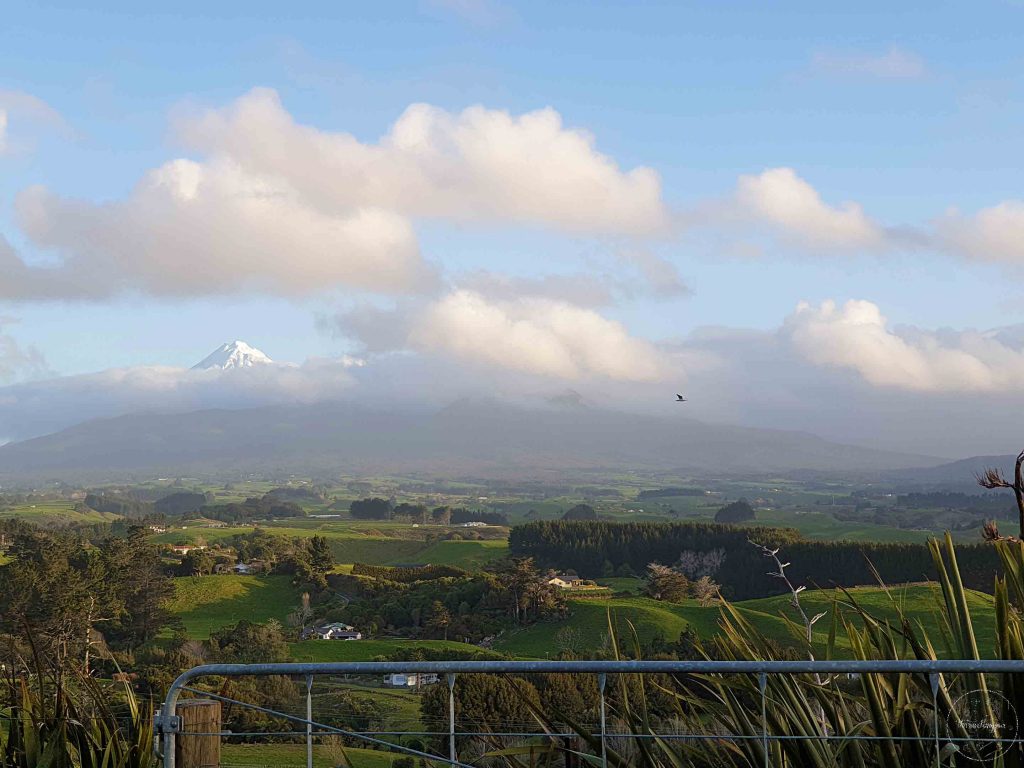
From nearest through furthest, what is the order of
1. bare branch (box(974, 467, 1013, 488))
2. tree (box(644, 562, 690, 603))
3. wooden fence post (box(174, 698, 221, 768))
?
1. wooden fence post (box(174, 698, 221, 768))
2. bare branch (box(974, 467, 1013, 488))
3. tree (box(644, 562, 690, 603))

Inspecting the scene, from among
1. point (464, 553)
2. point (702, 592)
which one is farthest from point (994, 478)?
point (464, 553)

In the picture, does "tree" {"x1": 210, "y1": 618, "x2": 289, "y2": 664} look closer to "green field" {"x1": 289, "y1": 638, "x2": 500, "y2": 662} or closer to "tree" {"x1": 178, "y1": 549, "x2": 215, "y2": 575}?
"green field" {"x1": 289, "y1": 638, "x2": 500, "y2": 662}

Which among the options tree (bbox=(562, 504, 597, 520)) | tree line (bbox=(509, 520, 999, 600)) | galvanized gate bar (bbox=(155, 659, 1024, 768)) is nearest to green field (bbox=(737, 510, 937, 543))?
tree line (bbox=(509, 520, 999, 600))

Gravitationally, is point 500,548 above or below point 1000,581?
below

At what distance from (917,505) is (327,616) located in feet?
399

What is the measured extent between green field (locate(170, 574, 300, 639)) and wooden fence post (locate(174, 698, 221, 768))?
48043 mm

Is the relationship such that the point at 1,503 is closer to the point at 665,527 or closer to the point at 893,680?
the point at 665,527

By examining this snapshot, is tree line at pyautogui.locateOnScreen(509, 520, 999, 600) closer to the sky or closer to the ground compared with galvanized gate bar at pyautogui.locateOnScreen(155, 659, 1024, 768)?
closer to the ground

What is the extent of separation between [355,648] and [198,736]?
126 feet

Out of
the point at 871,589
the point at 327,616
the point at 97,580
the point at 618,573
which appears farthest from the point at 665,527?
the point at 97,580

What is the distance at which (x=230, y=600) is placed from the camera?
56844mm

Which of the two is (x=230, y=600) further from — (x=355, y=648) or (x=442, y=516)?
(x=442, y=516)

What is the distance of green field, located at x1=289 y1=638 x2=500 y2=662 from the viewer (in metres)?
39.0

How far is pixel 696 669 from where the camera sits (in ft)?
11.1
